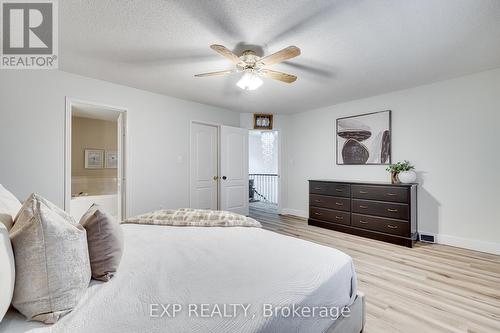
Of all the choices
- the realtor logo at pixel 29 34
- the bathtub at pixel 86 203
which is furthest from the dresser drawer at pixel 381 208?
the bathtub at pixel 86 203

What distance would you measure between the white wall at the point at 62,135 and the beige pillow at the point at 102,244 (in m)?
2.47

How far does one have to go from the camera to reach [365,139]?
423 cm

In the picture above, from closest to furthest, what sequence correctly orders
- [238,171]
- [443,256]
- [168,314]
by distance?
[168,314] → [443,256] → [238,171]

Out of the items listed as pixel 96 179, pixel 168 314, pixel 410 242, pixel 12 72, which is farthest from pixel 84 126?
pixel 410 242

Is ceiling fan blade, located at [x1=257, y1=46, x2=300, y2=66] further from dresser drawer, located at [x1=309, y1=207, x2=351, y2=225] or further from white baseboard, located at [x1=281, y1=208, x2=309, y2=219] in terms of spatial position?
white baseboard, located at [x1=281, y1=208, x2=309, y2=219]

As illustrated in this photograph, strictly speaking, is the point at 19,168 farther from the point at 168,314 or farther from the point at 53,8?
the point at 168,314

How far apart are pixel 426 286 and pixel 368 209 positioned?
159 cm

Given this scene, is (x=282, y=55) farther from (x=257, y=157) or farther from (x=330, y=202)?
(x=257, y=157)

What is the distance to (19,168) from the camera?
2.76 meters

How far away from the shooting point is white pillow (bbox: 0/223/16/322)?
742mm

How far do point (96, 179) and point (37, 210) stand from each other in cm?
512

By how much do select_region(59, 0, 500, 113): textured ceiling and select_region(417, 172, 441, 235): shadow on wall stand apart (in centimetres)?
165

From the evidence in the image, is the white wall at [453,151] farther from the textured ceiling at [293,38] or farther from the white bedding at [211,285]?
the white bedding at [211,285]

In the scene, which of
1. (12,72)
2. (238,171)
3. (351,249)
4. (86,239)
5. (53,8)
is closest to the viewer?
(86,239)
